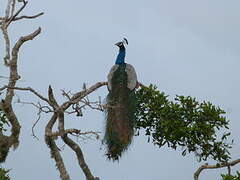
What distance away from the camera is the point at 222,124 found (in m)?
10.7

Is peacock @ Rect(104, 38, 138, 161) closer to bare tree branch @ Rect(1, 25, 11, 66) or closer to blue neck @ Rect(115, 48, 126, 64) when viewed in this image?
blue neck @ Rect(115, 48, 126, 64)

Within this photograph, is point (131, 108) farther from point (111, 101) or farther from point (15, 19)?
point (15, 19)

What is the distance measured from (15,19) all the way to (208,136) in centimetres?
398

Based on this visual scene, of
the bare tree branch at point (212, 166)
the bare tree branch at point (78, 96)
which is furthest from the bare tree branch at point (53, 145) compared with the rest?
the bare tree branch at point (212, 166)

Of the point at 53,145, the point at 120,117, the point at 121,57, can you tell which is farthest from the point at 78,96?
the point at 121,57

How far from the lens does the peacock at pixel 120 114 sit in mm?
11352

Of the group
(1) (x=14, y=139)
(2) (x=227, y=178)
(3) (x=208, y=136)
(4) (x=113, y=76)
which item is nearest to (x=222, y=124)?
(3) (x=208, y=136)

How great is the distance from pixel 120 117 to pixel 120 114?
6 cm

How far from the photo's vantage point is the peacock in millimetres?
11352

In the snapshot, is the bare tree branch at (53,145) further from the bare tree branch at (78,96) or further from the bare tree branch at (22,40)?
the bare tree branch at (22,40)

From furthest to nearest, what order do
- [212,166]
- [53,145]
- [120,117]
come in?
[120,117], [212,166], [53,145]

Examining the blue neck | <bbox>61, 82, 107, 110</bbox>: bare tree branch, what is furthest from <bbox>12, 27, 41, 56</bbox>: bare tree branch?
the blue neck

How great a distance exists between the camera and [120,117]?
451 inches

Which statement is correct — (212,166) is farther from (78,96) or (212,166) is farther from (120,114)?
(78,96)
